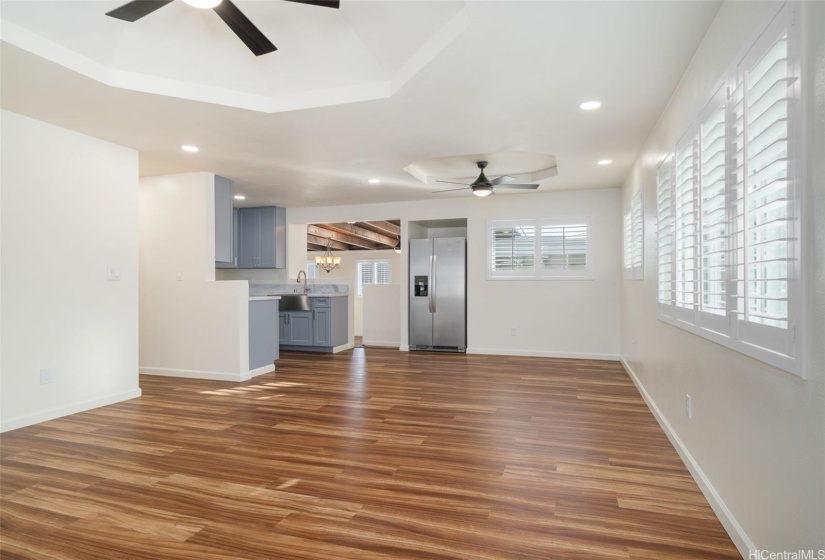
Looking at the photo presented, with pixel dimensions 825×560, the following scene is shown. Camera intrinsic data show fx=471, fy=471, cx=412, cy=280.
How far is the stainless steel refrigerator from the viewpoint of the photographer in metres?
7.41

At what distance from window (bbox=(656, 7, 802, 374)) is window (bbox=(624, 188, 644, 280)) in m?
1.87

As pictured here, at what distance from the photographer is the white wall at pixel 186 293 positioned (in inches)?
211

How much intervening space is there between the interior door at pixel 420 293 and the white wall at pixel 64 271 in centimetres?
402

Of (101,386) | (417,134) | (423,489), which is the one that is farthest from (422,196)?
(423,489)

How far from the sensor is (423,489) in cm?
251

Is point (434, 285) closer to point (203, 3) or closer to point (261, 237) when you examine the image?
point (261, 237)

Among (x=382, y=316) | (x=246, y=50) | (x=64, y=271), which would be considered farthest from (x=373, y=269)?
(x=246, y=50)

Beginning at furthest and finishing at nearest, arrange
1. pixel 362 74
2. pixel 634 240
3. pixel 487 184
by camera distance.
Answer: pixel 487 184 < pixel 634 240 < pixel 362 74

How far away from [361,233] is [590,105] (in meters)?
9.26

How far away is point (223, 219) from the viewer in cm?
580

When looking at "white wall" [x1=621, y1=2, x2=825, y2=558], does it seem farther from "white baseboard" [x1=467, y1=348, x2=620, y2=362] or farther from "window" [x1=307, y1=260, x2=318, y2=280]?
"window" [x1=307, y1=260, x2=318, y2=280]

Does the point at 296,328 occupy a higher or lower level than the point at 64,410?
higher

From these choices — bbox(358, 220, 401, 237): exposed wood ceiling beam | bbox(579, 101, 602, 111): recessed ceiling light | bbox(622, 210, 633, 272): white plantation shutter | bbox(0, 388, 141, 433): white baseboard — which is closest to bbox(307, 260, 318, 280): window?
bbox(358, 220, 401, 237): exposed wood ceiling beam

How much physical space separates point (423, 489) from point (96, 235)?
3778 millimetres
